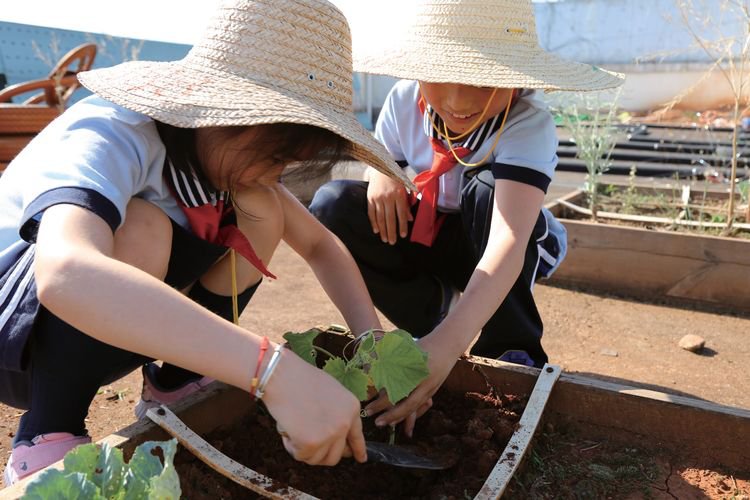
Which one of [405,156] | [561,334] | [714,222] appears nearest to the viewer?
[405,156]

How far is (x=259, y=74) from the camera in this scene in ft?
4.35

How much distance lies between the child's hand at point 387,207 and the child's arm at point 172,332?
1176 mm

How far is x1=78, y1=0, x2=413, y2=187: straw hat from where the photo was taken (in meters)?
1.25

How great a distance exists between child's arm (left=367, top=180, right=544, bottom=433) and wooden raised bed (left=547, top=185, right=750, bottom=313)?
1358 mm

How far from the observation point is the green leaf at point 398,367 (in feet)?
4.52

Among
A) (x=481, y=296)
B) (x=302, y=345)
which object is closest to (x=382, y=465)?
(x=302, y=345)

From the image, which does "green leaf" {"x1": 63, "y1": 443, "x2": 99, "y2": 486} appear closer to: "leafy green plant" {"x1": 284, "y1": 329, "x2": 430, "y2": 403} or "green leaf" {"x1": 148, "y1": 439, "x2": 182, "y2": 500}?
"green leaf" {"x1": 148, "y1": 439, "x2": 182, "y2": 500}

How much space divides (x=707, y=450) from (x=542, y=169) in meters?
0.82

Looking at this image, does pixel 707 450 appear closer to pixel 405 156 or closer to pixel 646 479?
pixel 646 479

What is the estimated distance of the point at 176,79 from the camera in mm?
1329

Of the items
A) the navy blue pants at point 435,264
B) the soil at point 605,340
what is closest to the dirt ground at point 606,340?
the soil at point 605,340

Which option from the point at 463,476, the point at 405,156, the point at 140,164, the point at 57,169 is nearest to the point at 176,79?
the point at 140,164

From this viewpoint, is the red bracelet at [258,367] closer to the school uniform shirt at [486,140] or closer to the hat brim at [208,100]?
the hat brim at [208,100]

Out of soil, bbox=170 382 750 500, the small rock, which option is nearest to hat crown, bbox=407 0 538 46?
soil, bbox=170 382 750 500
